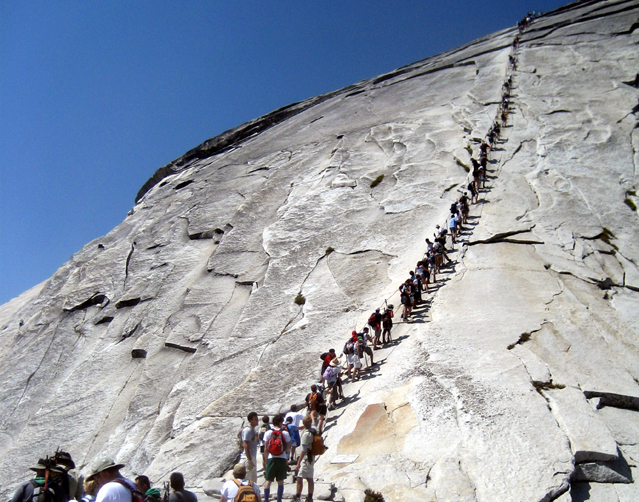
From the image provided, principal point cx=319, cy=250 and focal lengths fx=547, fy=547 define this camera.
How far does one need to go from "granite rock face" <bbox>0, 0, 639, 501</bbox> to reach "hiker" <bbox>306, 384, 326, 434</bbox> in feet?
1.50

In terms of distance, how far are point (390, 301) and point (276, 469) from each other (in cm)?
909

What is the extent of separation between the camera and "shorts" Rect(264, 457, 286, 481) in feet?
29.5

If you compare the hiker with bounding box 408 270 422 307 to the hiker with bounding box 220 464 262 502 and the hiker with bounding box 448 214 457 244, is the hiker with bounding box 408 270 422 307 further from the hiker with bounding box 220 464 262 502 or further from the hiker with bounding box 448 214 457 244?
the hiker with bounding box 220 464 262 502

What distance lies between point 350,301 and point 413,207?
679 centimetres

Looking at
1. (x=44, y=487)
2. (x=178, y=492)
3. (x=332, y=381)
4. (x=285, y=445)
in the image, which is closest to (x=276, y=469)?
(x=285, y=445)

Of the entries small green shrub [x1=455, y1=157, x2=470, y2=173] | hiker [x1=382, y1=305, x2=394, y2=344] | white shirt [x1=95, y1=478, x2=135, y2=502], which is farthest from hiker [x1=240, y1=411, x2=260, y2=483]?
small green shrub [x1=455, y1=157, x2=470, y2=173]

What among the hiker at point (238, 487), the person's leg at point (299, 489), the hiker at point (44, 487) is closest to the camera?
the hiker at point (44, 487)

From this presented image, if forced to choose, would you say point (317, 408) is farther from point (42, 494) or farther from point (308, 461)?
point (42, 494)

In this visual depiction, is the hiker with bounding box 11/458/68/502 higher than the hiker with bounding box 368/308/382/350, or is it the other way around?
the hiker with bounding box 368/308/382/350

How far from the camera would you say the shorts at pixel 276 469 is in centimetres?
898

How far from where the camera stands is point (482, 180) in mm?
23719

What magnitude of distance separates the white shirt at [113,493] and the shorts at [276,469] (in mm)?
4229

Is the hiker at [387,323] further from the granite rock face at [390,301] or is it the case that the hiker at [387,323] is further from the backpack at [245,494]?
the backpack at [245,494]

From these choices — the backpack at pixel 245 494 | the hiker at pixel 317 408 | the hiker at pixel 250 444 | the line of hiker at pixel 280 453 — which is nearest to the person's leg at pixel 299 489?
the line of hiker at pixel 280 453
